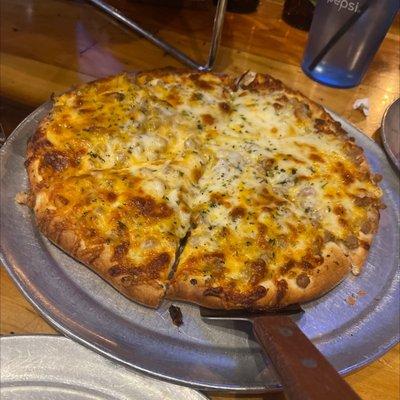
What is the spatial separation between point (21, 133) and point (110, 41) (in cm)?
77

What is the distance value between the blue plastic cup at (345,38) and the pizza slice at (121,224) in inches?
37.0

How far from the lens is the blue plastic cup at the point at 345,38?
1.54m

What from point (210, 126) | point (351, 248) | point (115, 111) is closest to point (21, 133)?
point (115, 111)

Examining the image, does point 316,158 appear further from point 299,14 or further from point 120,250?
point 299,14

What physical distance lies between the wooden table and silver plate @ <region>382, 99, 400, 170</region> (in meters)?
0.07

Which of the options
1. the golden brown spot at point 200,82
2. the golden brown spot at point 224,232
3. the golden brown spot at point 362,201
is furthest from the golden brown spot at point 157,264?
the golden brown spot at point 200,82

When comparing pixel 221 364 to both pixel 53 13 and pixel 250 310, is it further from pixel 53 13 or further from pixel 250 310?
pixel 53 13

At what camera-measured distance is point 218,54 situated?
1829mm

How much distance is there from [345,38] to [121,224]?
1.12 metres

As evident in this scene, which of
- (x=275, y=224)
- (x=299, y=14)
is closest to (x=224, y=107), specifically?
(x=275, y=224)

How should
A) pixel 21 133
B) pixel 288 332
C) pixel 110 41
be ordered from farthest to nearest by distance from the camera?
pixel 110 41
pixel 21 133
pixel 288 332

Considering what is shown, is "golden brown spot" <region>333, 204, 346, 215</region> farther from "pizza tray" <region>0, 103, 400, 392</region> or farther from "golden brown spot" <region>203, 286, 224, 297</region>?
"golden brown spot" <region>203, 286, 224, 297</region>

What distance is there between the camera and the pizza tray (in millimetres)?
840

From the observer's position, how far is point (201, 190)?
1099 mm
